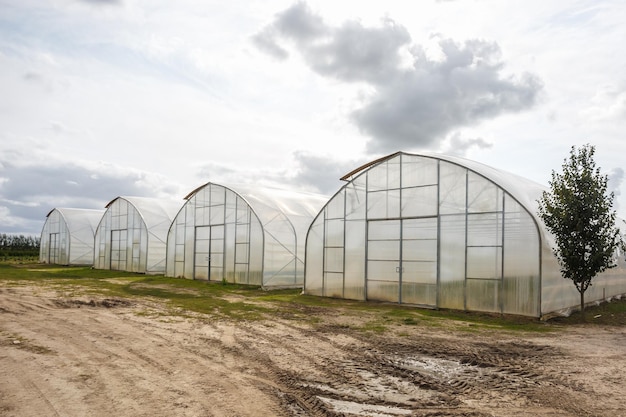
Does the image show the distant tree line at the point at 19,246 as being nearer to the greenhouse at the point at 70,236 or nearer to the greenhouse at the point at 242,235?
the greenhouse at the point at 70,236

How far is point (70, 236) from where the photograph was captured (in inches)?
1868

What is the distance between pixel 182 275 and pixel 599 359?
89.5 ft

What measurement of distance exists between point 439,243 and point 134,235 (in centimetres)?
2766

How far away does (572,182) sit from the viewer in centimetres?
1875

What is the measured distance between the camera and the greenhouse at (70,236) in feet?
156

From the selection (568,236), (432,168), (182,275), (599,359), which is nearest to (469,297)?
(568,236)

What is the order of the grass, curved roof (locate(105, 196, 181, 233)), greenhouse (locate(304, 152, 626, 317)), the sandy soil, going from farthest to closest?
curved roof (locate(105, 196, 181, 233)) < greenhouse (locate(304, 152, 626, 317)) < the grass < the sandy soil

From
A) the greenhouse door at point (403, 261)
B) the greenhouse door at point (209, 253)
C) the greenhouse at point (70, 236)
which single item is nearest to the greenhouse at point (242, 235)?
the greenhouse door at point (209, 253)

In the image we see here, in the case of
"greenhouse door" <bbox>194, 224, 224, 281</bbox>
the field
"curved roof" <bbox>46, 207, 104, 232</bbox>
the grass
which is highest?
"curved roof" <bbox>46, 207, 104, 232</bbox>

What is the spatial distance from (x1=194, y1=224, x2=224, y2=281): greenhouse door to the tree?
19.2 meters

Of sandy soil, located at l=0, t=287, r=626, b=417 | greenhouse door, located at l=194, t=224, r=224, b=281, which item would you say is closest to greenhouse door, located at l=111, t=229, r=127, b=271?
greenhouse door, located at l=194, t=224, r=224, b=281

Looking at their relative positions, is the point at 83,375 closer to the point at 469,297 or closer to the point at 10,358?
the point at 10,358

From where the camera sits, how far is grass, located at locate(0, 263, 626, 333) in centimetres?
1602

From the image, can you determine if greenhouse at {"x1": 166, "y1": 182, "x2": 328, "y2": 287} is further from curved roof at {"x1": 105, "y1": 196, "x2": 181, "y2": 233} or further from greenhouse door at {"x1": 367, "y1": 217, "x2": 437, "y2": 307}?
greenhouse door at {"x1": 367, "y1": 217, "x2": 437, "y2": 307}
